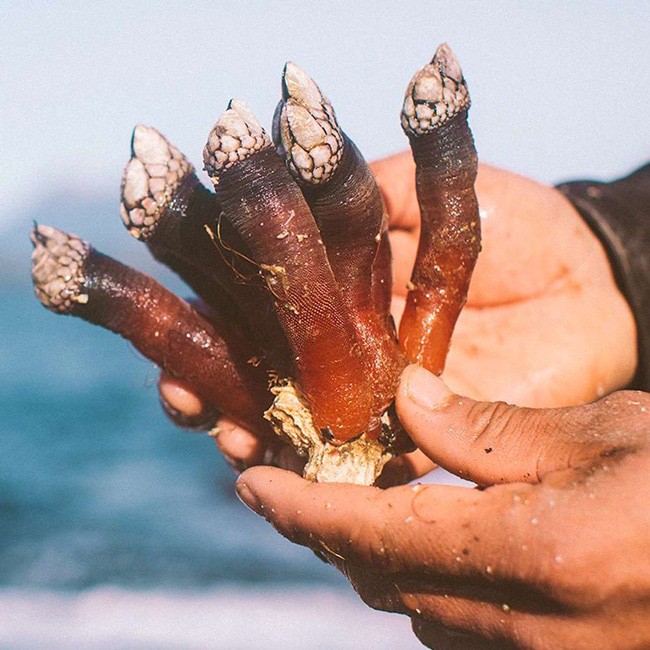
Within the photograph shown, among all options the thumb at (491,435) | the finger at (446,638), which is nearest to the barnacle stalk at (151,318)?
the thumb at (491,435)

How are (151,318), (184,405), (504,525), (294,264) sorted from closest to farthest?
1. (504,525)
2. (294,264)
3. (151,318)
4. (184,405)

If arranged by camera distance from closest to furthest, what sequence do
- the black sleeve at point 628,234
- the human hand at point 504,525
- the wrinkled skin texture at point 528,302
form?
the human hand at point 504,525 < the wrinkled skin texture at point 528,302 < the black sleeve at point 628,234

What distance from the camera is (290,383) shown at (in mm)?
2732

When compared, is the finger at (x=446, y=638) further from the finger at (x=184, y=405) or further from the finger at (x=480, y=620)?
the finger at (x=184, y=405)

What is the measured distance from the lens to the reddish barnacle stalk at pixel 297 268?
7.52 feet

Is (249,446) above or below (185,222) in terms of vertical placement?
below

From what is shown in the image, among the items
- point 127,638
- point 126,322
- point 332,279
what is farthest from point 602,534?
point 127,638

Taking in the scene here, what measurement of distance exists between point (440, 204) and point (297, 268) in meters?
0.66

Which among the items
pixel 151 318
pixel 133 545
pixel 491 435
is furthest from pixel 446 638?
pixel 133 545

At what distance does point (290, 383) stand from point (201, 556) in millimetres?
6459

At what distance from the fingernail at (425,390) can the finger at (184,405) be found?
1187 millimetres

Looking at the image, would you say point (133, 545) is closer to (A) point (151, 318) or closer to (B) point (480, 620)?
(A) point (151, 318)

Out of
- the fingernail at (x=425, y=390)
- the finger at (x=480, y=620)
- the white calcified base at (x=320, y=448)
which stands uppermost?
the fingernail at (x=425, y=390)

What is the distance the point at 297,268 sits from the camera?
240cm
